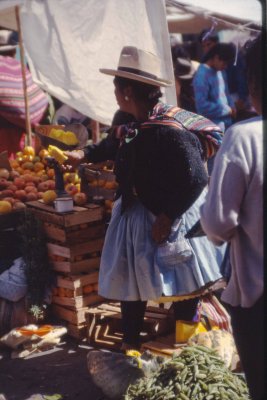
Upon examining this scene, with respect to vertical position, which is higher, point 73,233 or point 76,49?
point 76,49

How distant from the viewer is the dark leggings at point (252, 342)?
2133 mm

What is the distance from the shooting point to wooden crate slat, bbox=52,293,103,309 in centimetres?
460

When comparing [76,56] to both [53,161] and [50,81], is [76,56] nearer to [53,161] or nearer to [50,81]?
[50,81]

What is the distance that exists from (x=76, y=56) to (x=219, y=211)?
4.31m

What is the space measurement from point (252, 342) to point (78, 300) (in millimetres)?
2603

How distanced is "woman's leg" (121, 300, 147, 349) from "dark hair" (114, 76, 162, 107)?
125cm

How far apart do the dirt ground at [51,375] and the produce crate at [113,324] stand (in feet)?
0.46

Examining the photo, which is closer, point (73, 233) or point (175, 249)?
point (175, 249)

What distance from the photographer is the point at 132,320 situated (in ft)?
12.3

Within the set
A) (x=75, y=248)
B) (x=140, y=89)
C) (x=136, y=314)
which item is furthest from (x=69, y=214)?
(x=140, y=89)

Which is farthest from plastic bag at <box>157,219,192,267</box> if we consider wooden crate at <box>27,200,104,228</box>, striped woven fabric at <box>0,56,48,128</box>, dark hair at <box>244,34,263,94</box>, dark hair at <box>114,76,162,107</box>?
striped woven fabric at <box>0,56,48,128</box>

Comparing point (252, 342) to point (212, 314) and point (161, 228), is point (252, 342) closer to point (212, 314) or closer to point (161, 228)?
point (161, 228)

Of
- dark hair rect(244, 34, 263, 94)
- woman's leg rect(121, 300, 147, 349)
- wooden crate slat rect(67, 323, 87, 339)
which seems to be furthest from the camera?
wooden crate slat rect(67, 323, 87, 339)

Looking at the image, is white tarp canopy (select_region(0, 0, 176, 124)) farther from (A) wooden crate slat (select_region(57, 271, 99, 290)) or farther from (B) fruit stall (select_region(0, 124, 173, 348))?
(A) wooden crate slat (select_region(57, 271, 99, 290))
